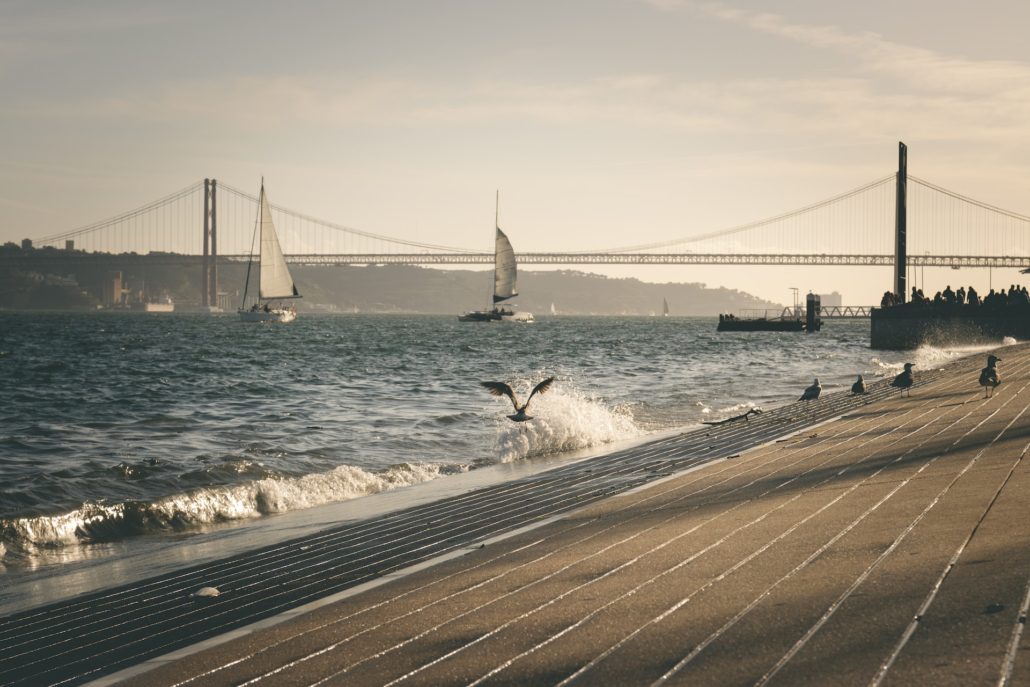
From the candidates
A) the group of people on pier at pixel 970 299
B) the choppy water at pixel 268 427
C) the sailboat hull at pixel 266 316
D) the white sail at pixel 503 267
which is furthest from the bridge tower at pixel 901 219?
the sailboat hull at pixel 266 316

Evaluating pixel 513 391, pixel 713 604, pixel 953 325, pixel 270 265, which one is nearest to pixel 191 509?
pixel 513 391

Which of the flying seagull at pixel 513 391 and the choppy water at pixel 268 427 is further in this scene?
the flying seagull at pixel 513 391

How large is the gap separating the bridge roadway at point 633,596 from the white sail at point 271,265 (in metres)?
100

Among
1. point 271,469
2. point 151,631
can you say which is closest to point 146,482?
point 271,469

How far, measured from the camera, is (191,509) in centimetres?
1095

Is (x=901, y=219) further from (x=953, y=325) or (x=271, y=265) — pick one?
(x=271, y=265)

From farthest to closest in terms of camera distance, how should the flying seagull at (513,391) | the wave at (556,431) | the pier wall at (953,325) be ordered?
1. the pier wall at (953,325)
2. the wave at (556,431)
3. the flying seagull at (513,391)

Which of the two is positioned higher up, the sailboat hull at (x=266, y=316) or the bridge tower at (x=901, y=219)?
the bridge tower at (x=901, y=219)

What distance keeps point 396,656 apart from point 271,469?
10.4 meters

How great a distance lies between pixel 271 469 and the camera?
13992 millimetres

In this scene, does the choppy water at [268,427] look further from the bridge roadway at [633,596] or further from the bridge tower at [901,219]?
the bridge tower at [901,219]

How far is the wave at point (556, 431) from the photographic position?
1602 centimetres

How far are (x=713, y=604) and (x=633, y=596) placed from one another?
43 centimetres

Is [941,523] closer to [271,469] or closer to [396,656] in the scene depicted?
[396,656]
